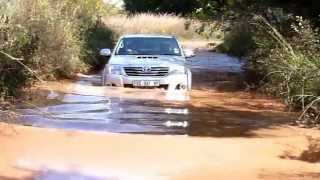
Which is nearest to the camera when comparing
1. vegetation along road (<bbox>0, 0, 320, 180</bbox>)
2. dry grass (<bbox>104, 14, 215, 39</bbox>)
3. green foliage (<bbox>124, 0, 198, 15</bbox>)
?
vegetation along road (<bbox>0, 0, 320, 180</bbox>)

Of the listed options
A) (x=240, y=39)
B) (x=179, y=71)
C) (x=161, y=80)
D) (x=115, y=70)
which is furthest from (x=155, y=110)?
(x=240, y=39)

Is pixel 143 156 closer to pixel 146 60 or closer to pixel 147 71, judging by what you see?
pixel 147 71

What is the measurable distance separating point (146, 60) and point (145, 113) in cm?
364

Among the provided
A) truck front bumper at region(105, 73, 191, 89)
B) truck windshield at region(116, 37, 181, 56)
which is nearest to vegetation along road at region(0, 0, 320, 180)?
truck front bumper at region(105, 73, 191, 89)

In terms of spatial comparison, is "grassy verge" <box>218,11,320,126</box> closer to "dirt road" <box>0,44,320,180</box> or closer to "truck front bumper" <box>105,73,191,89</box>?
"dirt road" <box>0,44,320,180</box>

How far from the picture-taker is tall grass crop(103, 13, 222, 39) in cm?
3341

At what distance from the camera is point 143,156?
8.35 m

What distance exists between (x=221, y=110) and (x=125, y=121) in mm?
2764

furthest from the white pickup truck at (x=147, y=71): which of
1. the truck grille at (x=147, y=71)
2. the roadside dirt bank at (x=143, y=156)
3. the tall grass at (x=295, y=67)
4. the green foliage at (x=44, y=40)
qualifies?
the roadside dirt bank at (x=143, y=156)

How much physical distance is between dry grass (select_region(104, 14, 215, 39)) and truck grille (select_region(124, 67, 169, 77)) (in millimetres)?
14655

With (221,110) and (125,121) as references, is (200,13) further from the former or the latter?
(125,121)

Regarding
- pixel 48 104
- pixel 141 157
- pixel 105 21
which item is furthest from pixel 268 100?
pixel 105 21

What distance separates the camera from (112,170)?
7.68 metres

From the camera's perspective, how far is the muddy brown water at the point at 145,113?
10523 mm
